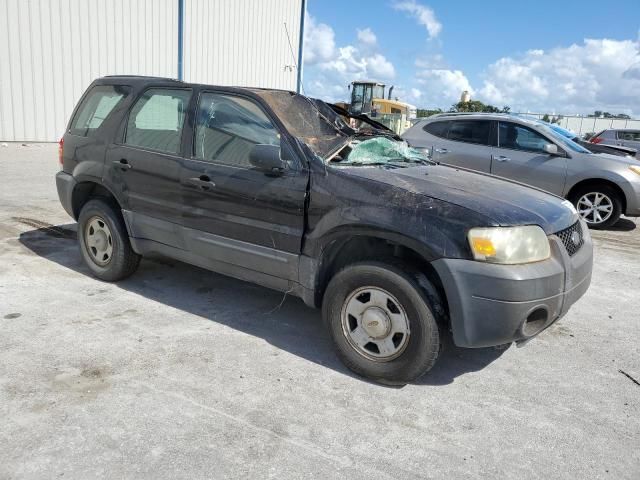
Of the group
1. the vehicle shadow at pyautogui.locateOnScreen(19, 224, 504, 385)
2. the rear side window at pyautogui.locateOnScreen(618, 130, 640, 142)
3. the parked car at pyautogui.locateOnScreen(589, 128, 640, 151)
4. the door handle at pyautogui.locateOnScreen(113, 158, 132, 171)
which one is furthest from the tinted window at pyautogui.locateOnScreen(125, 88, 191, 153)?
the rear side window at pyautogui.locateOnScreen(618, 130, 640, 142)

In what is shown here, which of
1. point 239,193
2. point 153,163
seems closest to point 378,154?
point 239,193

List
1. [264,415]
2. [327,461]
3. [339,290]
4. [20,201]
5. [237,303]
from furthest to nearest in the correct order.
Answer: [20,201]
[237,303]
[339,290]
[264,415]
[327,461]

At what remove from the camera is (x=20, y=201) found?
7.97 m

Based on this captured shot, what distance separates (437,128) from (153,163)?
6233mm

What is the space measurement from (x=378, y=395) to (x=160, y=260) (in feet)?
10.6

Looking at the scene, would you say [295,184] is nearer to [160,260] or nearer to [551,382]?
[551,382]

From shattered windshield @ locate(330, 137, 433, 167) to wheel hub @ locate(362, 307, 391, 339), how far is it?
3.37 ft

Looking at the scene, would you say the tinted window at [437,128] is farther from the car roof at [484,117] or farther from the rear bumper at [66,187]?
the rear bumper at [66,187]

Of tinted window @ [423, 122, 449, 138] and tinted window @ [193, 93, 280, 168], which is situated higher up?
tinted window @ [423, 122, 449, 138]

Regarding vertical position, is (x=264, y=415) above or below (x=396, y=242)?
below

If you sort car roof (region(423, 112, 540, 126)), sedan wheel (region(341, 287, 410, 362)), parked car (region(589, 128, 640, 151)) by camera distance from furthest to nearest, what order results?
parked car (region(589, 128, 640, 151)) → car roof (region(423, 112, 540, 126)) → sedan wheel (region(341, 287, 410, 362))

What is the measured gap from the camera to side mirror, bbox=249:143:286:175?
11.3 feet

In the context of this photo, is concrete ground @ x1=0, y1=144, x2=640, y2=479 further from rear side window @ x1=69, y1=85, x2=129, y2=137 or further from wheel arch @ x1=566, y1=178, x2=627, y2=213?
wheel arch @ x1=566, y1=178, x2=627, y2=213

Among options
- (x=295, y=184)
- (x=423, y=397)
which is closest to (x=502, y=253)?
(x=423, y=397)
